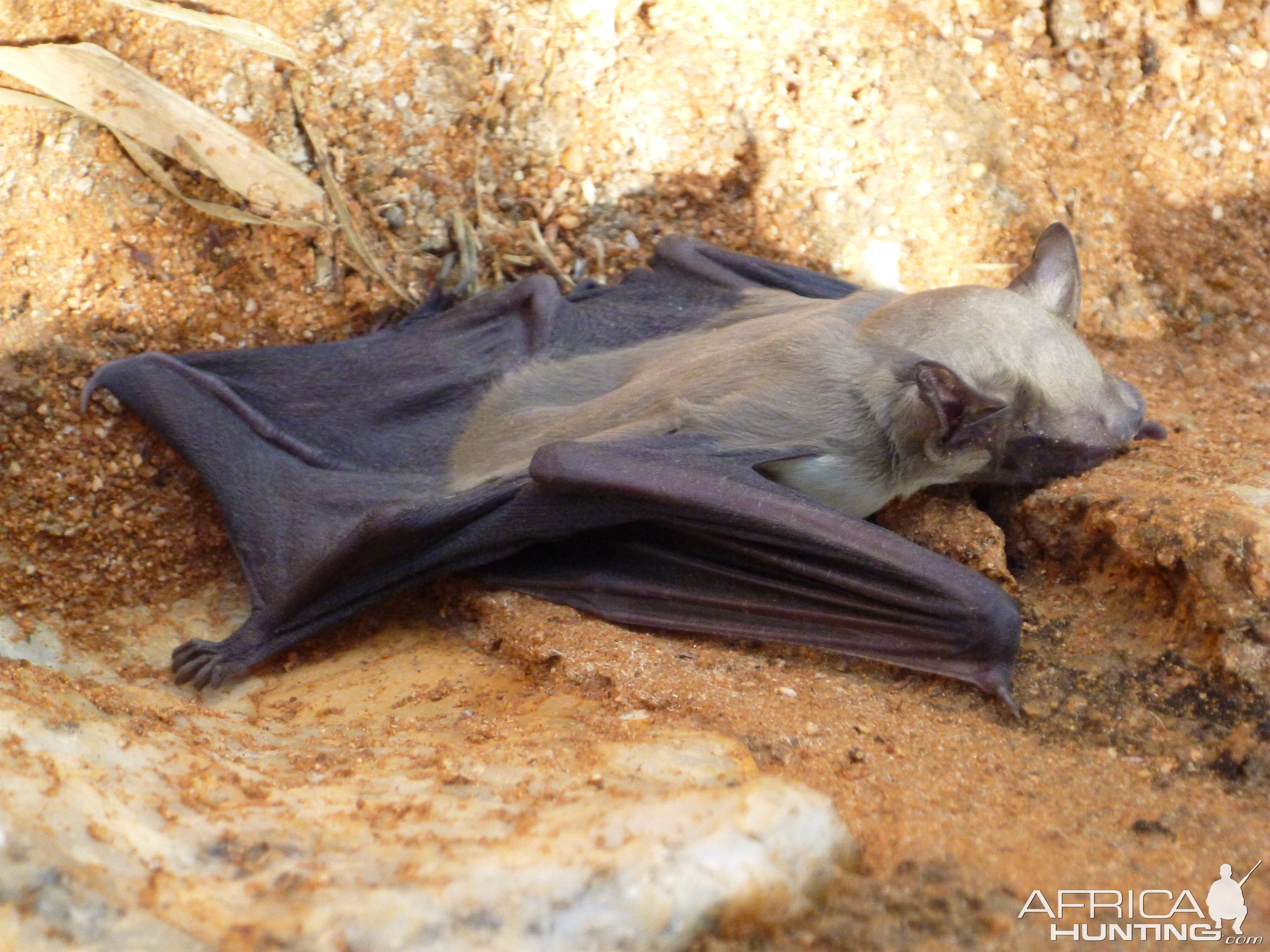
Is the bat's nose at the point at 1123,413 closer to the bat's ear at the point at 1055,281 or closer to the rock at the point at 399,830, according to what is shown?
the bat's ear at the point at 1055,281

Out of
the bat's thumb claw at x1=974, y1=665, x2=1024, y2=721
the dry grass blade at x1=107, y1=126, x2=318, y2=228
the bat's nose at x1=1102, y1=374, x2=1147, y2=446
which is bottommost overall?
the bat's thumb claw at x1=974, y1=665, x2=1024, y2=721

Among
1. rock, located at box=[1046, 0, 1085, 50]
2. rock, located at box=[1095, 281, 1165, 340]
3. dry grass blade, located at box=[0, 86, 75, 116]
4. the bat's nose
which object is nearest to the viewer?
the bat's nose

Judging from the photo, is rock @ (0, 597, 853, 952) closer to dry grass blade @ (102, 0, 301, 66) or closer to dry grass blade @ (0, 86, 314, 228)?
dry grass blade @ (0, 86, 314, 228)

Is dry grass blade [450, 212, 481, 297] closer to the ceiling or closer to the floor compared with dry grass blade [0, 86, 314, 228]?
closer to the floor

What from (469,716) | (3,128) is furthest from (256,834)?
(3,128)

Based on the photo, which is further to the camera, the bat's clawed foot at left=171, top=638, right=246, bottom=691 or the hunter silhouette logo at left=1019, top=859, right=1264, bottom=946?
the bat's clawed foot at left=171, top=638, right=246, bottom=691

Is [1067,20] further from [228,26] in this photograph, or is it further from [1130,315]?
[228,26]

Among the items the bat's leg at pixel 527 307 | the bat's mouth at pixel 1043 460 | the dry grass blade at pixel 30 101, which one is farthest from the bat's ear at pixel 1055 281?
the dry grass blade at pixel 30 101

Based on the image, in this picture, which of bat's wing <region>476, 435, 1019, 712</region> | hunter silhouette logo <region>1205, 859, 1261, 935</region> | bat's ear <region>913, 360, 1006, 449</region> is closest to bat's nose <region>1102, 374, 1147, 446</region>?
bat's ear <region>913, 360, 1006, 449</region>
